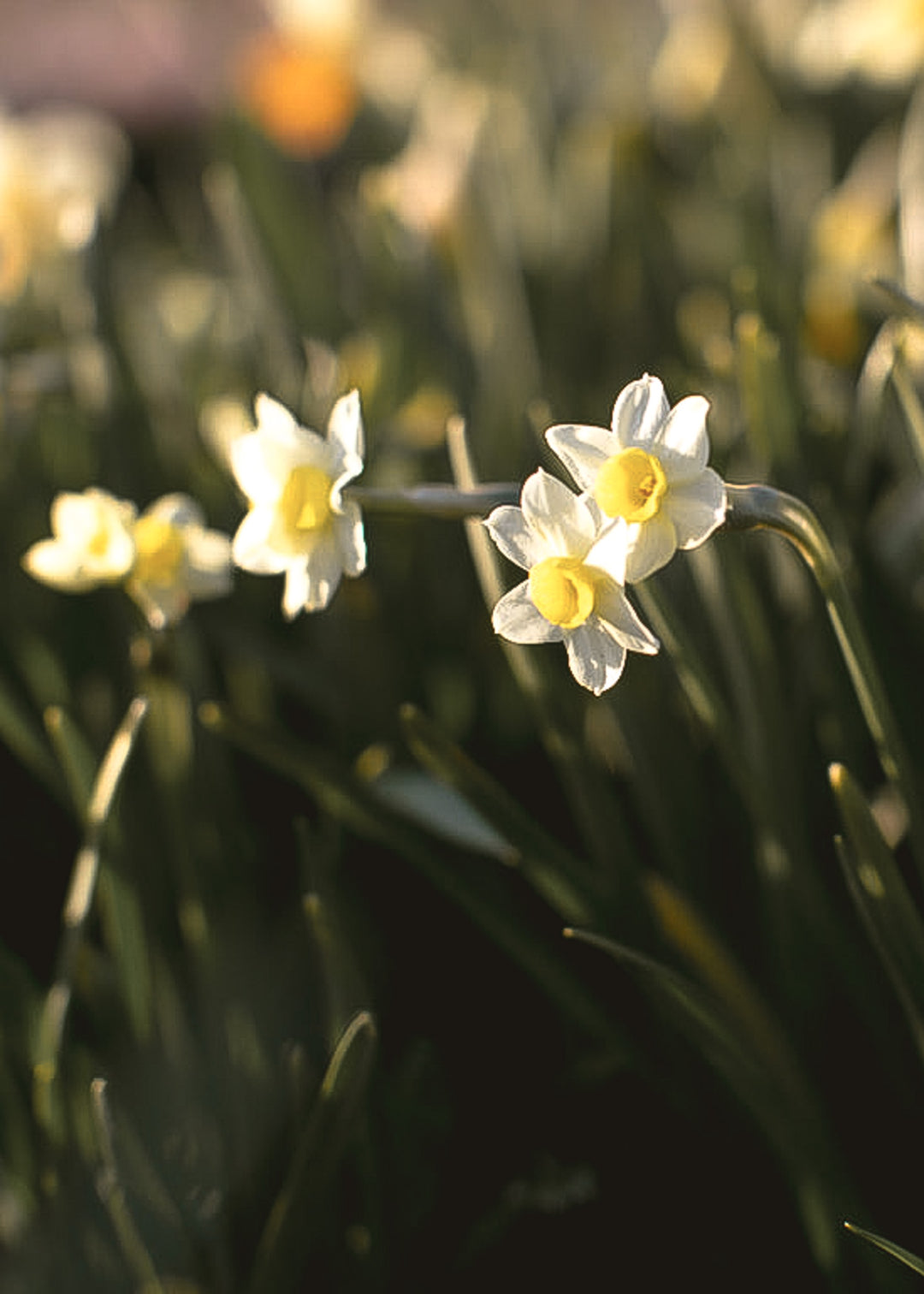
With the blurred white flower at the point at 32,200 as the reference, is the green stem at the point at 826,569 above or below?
above

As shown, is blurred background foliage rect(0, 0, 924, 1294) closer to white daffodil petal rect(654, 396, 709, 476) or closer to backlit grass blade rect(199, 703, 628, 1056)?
backlit grass blade rect(199, 703, 628, 1056)

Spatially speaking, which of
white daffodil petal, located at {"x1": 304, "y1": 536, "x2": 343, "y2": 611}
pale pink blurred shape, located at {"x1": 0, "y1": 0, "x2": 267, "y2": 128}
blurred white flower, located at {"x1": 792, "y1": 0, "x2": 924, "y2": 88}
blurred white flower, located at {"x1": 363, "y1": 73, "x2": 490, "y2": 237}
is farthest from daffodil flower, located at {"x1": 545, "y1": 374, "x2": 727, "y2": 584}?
pale pink blurred shape, located at {"x1": 0, "y1": 0, "x2": 267, "y2": 128}

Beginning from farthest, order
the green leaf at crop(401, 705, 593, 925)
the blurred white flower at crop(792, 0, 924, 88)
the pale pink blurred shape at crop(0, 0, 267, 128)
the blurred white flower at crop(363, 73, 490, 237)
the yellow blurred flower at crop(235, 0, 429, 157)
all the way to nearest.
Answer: the pale pink blurred shape at crop(0, 0, 267, 128) → the yellow blurred flower at crop(235, 0, 429, 157) → the blurred white flower at crop(792, 0, 924, 88) → the blurred white flower at crop(363, 73, 490, 237) → the green leaf at crop(401, 705, 593, 925)

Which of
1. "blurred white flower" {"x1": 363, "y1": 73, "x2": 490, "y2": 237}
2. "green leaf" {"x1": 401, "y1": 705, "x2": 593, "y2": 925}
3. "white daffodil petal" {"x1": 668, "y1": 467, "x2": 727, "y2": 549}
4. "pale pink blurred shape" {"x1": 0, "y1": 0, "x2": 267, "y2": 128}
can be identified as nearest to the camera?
"white daffodil petal" {"x1": 668, "y1": 467, "x2": 727, "y2": 549}

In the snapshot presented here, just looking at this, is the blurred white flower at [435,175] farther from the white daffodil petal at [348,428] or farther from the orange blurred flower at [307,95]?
the white daffodil petal at [348,428]

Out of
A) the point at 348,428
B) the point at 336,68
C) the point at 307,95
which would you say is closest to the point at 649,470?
the point at 348,428

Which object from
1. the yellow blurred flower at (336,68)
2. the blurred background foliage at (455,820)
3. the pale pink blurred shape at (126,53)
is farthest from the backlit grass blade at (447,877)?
the pale pink blurred shape at (126,53)

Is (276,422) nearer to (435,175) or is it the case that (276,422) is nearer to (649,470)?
(649,470)
